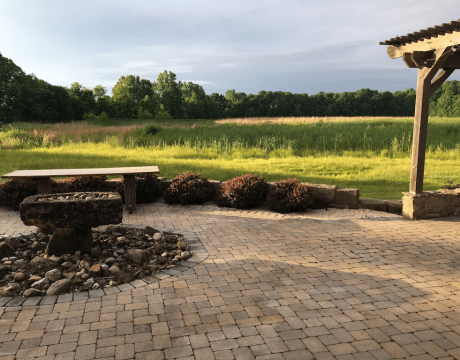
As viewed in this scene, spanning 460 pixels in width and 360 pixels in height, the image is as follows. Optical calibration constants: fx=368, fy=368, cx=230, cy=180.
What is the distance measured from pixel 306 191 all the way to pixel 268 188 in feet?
3.28

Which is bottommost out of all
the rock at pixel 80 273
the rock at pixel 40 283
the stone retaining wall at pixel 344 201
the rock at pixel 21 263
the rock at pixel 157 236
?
the rock at pixel 40 283

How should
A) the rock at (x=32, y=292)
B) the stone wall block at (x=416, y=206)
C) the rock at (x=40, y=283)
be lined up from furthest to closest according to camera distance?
1. the stone wall block at (x=416, y=206)
2. the rock at (x=40, y=283)
3. the rock at (x=32, y=292)

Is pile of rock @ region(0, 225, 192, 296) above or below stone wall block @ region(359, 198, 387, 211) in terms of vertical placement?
below

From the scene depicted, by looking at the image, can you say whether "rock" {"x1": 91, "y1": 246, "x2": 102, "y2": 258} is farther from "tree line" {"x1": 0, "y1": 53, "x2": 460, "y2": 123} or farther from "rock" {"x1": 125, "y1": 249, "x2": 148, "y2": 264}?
"tree line" {"x1": 0, "y1": 53, "x2": 460, "y2": 123}

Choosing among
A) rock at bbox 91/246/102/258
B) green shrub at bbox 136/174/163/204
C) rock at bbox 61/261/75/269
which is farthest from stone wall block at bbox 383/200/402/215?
rock at bbox 61/261/75/269

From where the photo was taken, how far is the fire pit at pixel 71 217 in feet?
16.1

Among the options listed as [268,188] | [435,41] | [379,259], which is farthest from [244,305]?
[435,41]

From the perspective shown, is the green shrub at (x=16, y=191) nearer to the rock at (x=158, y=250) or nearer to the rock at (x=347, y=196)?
the rock at (x=158, y=250)

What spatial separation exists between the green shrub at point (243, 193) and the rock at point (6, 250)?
14.6ft

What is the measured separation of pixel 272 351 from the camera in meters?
3.14

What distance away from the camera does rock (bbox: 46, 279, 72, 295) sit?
14.0 ft

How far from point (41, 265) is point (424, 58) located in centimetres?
734

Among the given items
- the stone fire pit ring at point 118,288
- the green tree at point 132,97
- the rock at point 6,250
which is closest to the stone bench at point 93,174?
the stone fire pit ring at point 118,288

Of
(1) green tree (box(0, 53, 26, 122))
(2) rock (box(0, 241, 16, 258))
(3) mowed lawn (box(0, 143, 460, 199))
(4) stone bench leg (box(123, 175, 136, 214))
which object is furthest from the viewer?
(1) green tree (box(0, 53, 26, 122))
